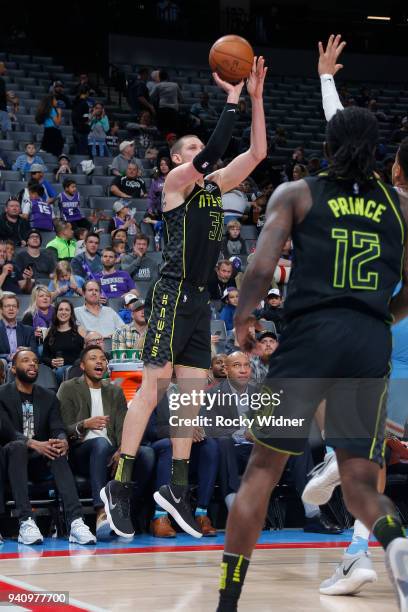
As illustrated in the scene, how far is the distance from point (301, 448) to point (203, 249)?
2.59 m

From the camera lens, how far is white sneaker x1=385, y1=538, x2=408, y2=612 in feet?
10.9

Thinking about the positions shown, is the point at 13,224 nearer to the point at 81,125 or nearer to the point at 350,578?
the point at 81,125

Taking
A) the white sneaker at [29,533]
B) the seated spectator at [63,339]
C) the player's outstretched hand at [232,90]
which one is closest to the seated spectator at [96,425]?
the white sneaker at [29,533]

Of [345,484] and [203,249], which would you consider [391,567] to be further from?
[203,249]

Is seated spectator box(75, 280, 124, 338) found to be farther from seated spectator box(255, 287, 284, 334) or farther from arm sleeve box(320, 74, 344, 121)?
arm sleeve box(320, 74, 344, 121)

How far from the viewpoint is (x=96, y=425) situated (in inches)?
322

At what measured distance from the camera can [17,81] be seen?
63.2 feet

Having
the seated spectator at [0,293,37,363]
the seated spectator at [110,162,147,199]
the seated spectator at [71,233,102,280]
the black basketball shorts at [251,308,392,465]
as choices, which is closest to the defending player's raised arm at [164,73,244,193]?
the black basketball shorts at [251,308,392,465]

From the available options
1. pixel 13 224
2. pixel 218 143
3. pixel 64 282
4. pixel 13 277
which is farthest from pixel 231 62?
pixel 13 224

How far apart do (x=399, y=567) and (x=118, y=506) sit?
2831mm

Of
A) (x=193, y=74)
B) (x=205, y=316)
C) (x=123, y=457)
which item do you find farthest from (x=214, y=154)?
(x=193, y=74)

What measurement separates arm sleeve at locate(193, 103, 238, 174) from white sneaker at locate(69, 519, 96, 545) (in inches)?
116

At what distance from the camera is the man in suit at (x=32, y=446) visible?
7449mm

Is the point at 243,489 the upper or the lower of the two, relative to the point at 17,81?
lower
